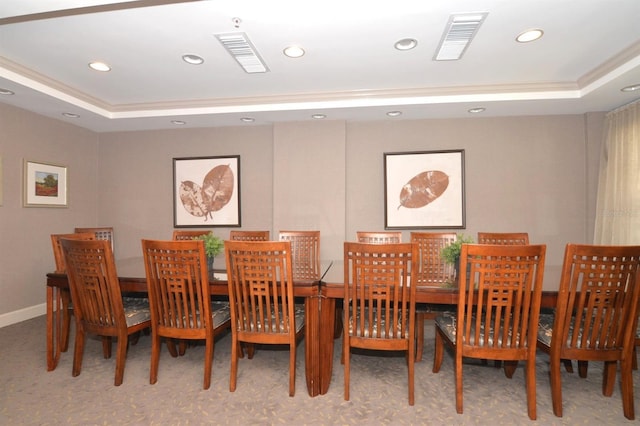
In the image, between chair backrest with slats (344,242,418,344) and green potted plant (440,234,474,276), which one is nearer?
chair backrest with slats (344,242,418,344)

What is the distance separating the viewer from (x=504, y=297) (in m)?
1.98

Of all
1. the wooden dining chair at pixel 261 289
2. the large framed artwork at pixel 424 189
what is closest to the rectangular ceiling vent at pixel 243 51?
the wooden dining chair at pixel 261 289

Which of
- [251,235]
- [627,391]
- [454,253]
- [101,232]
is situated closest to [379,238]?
[454,253]

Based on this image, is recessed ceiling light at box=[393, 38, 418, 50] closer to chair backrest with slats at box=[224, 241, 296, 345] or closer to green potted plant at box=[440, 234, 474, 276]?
green potted plant at box=[440, 234, 474, 276]

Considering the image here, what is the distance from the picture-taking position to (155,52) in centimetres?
296

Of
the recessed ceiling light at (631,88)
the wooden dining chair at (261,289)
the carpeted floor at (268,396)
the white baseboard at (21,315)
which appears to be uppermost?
the recessed ceiling light at (631,88)

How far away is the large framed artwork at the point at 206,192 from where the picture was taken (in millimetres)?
4824

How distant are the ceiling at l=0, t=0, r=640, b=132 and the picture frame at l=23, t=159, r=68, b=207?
26.6 inches

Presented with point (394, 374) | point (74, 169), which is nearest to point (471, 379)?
point (394, 374)

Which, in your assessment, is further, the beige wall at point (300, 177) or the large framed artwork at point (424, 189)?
the large framed artwork at point (424, 189)

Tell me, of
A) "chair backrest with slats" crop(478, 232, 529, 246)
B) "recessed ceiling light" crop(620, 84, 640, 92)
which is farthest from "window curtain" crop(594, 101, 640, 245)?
"chair backrest with slats" crop(478, 232, 529, 246)

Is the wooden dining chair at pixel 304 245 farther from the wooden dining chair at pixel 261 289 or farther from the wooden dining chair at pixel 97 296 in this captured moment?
the wooden dining chair at pixel 97 296

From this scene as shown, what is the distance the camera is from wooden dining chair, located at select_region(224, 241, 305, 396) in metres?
2.11

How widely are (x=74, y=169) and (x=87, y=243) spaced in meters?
3.22
